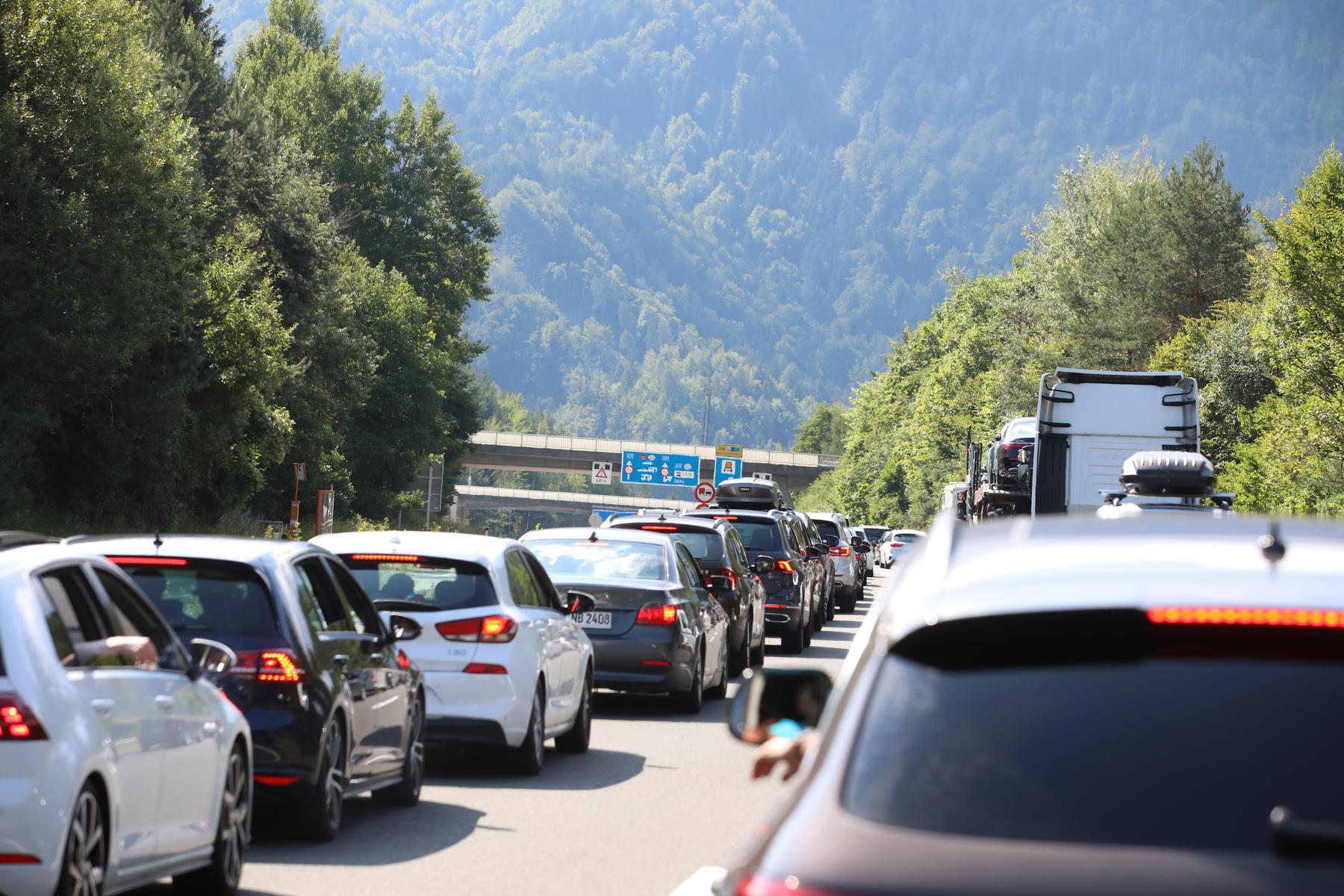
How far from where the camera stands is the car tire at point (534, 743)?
13008 mm

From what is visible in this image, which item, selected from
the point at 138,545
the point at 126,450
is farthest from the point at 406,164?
the point at 138,545

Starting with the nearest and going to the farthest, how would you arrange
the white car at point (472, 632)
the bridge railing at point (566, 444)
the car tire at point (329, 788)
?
1. the car tire at point (329, 788)
2. the white car at point (472, 632)
3. the bridge railing at point (566, 444)

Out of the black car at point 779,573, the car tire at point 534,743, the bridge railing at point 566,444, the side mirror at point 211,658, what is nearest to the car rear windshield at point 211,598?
the side mirror at point 211,658

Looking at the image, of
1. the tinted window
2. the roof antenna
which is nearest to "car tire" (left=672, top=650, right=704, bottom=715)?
the tinted window

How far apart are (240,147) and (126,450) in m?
15.6

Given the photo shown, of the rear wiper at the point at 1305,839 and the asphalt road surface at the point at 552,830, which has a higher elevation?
the rear wiper at the point at 1305,839

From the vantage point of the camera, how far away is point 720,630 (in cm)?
1955

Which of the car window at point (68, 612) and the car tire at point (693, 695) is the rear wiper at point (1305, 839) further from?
the car tire at point (693, 695)

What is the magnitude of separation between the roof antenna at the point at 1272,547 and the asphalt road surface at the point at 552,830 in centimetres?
464

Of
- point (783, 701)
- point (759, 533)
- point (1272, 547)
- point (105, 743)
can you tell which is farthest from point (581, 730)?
point (759, 533)

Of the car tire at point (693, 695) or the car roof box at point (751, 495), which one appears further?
the car roof box at point (751, 495)

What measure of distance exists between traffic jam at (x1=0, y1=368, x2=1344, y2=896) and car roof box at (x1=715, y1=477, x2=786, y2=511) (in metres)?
23.6

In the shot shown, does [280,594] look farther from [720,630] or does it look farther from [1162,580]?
[720,630]

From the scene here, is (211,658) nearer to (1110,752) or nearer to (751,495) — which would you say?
(1110,752)
